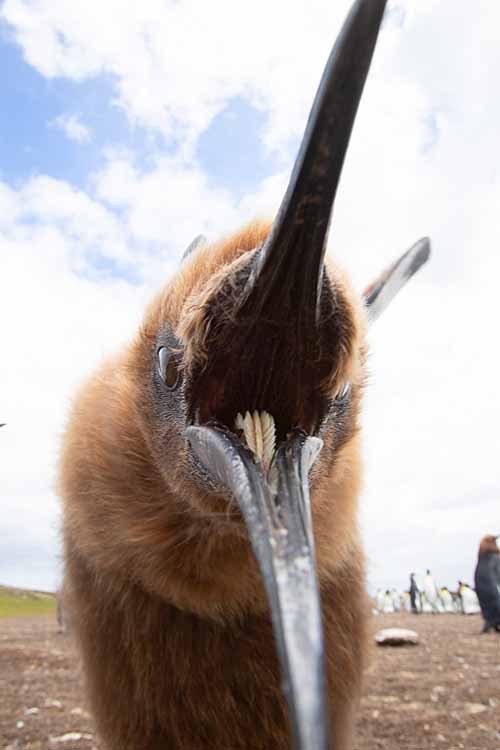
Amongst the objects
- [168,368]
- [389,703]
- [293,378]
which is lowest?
[389,703]

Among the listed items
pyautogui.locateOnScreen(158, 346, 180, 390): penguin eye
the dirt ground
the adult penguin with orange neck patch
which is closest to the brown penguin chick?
pyautogui.locateOnScreen(158, 346, 180, 390): penguin eye

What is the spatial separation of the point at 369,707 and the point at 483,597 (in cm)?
1280

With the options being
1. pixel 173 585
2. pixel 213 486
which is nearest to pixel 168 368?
pixel 213 486

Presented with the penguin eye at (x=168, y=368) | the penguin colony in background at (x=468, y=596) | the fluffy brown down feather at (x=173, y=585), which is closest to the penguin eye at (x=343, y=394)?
the fluffy brown down feather at (x=173, y=585)

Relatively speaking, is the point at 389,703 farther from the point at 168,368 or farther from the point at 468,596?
the point at 468,596

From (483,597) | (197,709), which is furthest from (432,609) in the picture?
(197,709)

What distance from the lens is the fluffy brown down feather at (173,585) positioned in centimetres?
Answer: 239

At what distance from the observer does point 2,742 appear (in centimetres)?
480

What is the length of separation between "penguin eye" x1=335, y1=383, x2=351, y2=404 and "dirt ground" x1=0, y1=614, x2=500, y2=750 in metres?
1.68

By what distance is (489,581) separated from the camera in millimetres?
17766

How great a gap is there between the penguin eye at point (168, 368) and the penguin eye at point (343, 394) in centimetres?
52

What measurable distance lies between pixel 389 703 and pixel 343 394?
15.8 feet

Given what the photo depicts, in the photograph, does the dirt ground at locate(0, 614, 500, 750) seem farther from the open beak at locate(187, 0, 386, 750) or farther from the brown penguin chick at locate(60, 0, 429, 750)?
the open beak at locate(187, 0, 386, 750)

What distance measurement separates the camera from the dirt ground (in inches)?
184
